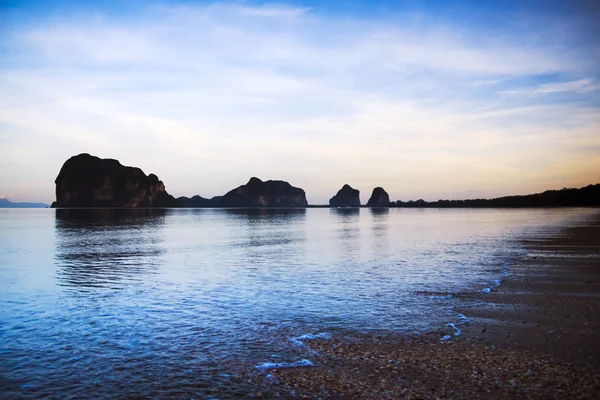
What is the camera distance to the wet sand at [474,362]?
8.59 m

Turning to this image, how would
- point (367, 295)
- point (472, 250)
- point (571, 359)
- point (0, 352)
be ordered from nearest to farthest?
point (571, 359), point (0, 352), point (367, 295), point (472, 250)

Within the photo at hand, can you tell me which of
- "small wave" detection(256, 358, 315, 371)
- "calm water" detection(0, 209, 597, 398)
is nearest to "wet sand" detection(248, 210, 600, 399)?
"small wave" detection(256, 358, 315, 371)

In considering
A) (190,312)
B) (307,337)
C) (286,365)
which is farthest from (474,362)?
(190,312)

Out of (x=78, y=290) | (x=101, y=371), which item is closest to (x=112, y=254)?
(x=78, y=290)

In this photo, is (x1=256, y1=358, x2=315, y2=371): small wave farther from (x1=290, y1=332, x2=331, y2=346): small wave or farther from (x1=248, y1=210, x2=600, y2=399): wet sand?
(x1=290, y1=332, x2=331, y2=346): small wave

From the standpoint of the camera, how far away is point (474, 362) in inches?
396

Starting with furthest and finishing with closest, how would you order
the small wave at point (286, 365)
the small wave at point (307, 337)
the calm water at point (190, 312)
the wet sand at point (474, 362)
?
1. the small wave at point (307, 337)
2. the small wave at point (286, 365)
3. the calm water at point (190, 312)
4. the wet sand at point (474, 362)

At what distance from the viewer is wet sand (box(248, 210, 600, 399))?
28.2 feet

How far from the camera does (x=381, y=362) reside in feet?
33.6

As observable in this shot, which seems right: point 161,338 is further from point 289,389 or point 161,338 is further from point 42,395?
point 289,389

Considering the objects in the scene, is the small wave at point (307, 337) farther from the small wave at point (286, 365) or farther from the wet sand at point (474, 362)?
the small wave at point (286, 365)

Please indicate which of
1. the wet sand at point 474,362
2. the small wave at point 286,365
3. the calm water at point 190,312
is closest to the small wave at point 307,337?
the calm water at point 190,312

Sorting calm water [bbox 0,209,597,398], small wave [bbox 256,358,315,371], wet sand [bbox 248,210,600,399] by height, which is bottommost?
calm water [bbox 0,209,597,398]

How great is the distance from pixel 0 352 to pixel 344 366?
968 cm
